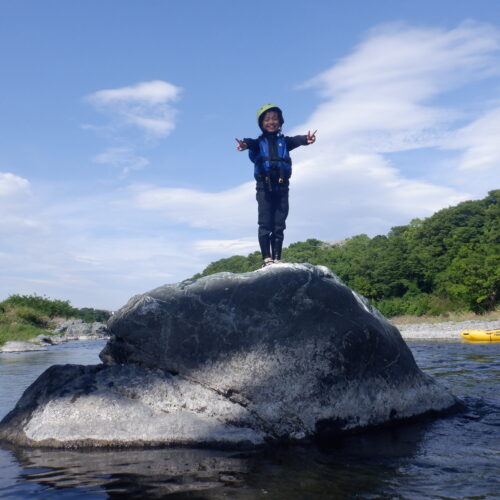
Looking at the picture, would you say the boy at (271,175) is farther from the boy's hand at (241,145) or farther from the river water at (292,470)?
the river water at (292,470)

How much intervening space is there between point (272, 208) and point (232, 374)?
140 inches

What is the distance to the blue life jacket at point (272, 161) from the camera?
339 inches

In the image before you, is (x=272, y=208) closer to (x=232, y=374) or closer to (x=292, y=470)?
(x=232, y=374)

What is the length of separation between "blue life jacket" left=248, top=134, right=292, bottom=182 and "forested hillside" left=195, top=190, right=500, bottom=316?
99.8ft

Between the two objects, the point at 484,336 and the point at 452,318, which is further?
the point at 452,318

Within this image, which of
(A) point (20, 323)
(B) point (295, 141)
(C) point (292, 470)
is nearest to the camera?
(C) point (292, 470)

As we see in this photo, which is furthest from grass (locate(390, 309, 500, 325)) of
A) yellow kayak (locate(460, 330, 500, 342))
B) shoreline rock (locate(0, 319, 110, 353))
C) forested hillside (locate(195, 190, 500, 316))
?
shoreline rock (locate(0, 319, 110, 353))

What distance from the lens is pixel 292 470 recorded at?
4.89 meters

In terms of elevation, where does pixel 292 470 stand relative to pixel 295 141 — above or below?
below

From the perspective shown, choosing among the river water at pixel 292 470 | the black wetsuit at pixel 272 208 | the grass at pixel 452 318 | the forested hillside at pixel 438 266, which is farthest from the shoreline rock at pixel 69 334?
the river water at pixel 292 470

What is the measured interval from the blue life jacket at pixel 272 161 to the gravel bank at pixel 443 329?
2508 cm

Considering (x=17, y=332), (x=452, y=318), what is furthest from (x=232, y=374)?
(x=17, y=332)

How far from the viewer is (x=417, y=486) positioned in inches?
168

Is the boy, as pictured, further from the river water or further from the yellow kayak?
the yellow kayak
